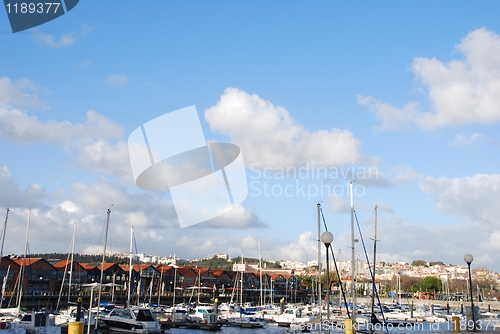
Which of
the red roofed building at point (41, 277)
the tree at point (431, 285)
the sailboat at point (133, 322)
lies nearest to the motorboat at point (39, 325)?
the sailboat at point (133, 322)

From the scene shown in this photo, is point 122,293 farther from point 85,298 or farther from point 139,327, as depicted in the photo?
point 139,327

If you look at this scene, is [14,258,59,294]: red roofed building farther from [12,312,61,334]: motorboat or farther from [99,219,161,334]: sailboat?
[12,312,61,334]: motorboat

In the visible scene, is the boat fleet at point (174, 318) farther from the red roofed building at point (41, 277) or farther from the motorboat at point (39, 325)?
the red roofed building at point (41, 277)

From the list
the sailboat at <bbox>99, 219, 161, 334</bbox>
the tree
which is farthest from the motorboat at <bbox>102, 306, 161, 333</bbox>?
the tree

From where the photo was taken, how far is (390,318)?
62250 millimetres

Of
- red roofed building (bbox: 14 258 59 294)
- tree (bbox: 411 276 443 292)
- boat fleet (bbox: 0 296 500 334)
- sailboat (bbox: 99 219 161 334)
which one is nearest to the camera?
boat fleet (bbox: 0 296 500 334)

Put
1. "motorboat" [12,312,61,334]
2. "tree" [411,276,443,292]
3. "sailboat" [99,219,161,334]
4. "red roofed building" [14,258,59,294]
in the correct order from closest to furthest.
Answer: "motorboat" [12,312,61,334]
"sailboat" [99,219,161,334]
"red roofed building" [14,258,59,294]
"tree" [411,276,443,292]

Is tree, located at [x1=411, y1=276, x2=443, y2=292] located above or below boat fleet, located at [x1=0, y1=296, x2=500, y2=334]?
above

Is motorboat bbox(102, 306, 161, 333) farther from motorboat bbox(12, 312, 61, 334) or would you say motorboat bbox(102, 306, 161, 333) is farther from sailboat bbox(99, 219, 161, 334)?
motorboat bbox(12, 312, 61, 334)

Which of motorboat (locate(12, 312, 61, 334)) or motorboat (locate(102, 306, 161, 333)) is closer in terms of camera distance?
motorboat (locate(12, 312, 61, 334))

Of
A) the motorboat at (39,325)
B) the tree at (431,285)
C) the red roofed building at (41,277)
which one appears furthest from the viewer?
the tree at (431,285)

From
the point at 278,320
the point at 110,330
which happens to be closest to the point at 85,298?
the point at 278,320

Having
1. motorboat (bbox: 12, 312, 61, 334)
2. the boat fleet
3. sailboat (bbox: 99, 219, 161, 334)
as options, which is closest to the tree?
the boat fleet

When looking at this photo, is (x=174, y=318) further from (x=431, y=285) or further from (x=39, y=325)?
(x=431, y=285)
